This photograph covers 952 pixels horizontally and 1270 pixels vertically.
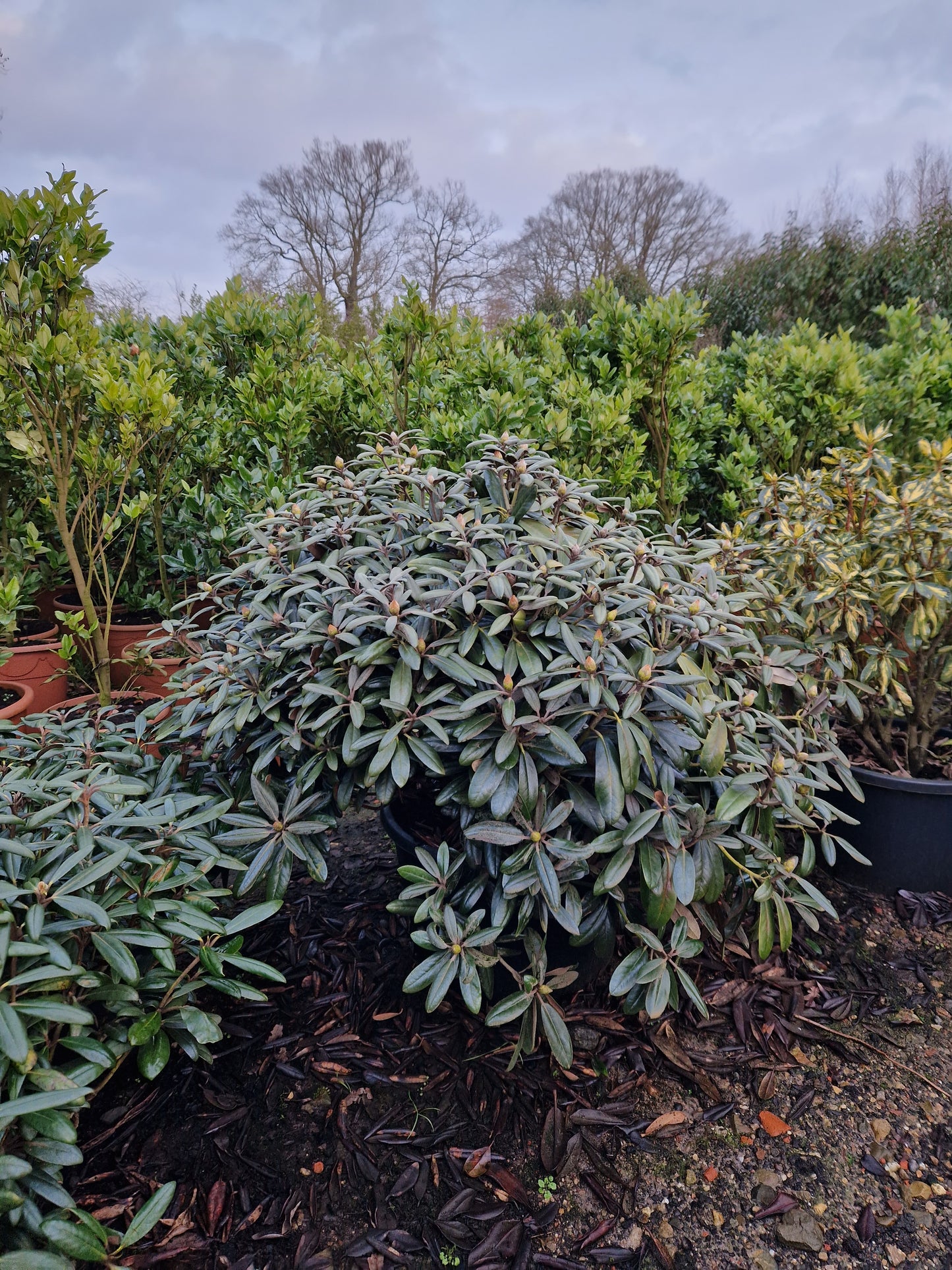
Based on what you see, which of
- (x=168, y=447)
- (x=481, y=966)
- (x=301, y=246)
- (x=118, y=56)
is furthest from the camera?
(x=301, y=246)

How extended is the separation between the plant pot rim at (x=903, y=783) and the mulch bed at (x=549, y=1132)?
50cm

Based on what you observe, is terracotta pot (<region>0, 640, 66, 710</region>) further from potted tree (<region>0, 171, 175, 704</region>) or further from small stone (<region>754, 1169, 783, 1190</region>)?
small stone (<region>754, 1169, 783, 1190</region>)

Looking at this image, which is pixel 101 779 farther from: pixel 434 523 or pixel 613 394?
pixel 613 394

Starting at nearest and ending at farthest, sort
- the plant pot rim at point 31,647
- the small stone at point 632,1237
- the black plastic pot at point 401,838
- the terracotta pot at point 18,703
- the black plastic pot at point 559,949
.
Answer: the small stone at point 632,1237 → the black plastic pot at point 559,949 → the black plastic pot at point 401,838 → the terracotta pot at point 18,703 → the plant pot rim at point 31,647

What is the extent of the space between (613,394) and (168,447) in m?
2.01

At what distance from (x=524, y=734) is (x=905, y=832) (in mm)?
1530

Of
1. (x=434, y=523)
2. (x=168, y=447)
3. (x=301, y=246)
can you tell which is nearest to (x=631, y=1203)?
(x=434, y=523)

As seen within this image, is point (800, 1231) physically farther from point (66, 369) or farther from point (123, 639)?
point (123, 639)

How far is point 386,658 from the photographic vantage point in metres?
1.38

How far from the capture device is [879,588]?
6.63 ft

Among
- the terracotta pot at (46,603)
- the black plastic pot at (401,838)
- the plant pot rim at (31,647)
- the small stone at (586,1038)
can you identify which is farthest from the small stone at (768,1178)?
the terracotta pot at (46,603)

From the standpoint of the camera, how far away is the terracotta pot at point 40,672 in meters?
2.70

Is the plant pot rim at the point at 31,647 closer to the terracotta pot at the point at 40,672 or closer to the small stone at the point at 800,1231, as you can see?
the terracotta pot at the point at 40,672

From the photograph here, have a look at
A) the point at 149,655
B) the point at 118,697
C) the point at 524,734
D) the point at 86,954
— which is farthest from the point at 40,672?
the point at 524,734
